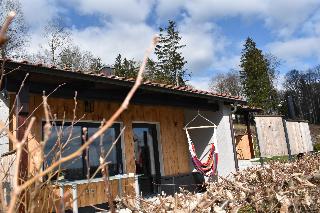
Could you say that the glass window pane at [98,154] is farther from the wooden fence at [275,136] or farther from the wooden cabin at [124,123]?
the wooden fence at [275,136]

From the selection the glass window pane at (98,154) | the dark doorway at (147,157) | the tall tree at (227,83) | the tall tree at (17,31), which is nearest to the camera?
the glass window pane at (98,154)

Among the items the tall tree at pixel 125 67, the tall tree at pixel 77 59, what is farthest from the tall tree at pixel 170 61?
the tall tree at pixel 77 59

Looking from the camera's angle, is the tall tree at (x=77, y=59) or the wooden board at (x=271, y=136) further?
the tall tree at (x=77, y=59)

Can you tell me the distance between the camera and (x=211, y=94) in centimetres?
1024

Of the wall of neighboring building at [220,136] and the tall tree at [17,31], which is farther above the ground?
the tall tree at [17,31]

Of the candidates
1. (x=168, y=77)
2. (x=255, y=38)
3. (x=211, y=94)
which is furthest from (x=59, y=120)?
(x=255, y=38)

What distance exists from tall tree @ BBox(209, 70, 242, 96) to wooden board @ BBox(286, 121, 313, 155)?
151 feet

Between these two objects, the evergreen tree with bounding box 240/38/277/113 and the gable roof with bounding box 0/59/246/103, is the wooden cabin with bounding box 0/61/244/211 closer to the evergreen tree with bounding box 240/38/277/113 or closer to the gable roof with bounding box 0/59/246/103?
the gable roof with bounding box 0/59/246/103

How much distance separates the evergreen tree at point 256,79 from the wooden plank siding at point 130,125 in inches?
1524

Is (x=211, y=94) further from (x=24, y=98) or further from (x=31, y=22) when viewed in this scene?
(x=31, y=22)

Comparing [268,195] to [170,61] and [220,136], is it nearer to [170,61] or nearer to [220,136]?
[220,136]

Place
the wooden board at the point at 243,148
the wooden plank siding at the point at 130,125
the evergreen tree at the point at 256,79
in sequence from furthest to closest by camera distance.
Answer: the evergreen tree at the point at 256,79
the wooden board at the point at 243,148
the wooden plank siding at the point at 130,125

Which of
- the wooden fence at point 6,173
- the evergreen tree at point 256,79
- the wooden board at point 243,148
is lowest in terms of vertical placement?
the wooden fence at point 6,173

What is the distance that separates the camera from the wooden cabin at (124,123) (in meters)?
6.86
